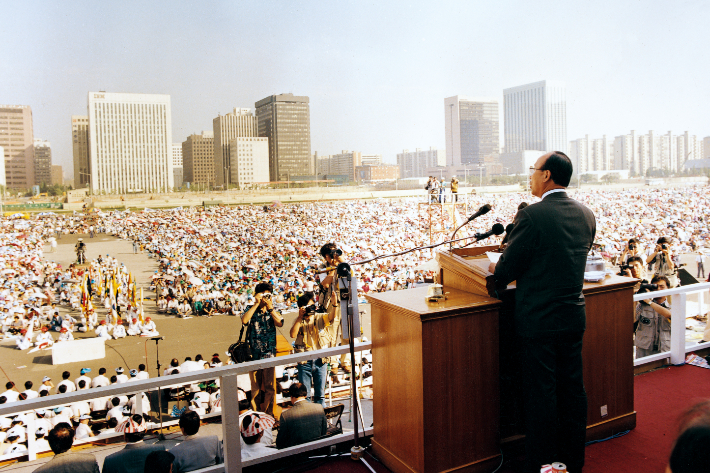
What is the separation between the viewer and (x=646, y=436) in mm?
1533

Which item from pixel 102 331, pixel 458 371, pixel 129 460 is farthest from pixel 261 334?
pixel 102 331

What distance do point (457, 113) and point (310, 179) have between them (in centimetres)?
766

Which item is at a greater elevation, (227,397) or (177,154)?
(177,154)

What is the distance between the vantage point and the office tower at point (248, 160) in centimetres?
1950

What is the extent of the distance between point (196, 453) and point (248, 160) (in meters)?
19.2

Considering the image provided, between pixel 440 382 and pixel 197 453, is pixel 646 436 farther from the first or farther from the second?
pixel 197 453

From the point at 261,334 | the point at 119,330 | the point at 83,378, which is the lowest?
the point at 119,330

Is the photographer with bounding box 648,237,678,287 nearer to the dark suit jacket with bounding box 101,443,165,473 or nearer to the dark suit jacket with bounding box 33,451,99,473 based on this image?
the dark suit jacket with bounding box 101,443,165,473

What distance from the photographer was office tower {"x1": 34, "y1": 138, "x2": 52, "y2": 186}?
50.2ft

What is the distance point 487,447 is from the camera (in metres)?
1.27

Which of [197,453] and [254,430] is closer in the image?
[197,453]

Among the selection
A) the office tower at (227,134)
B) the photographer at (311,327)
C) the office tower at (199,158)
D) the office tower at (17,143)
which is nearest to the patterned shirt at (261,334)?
the photographer at (311,327)

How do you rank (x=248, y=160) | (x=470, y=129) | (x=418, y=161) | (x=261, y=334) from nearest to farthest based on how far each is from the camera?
(x=261, y=334), (x=248, y=160), (x=470, y=129), (x=418, y=161)

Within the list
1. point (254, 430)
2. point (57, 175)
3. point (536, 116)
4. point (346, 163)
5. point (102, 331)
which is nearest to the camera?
point (254, 430)
